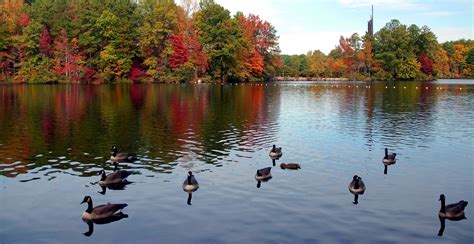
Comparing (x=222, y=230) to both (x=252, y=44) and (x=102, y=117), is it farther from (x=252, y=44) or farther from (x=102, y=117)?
(x=252, y=44)

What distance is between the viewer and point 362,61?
446 ft

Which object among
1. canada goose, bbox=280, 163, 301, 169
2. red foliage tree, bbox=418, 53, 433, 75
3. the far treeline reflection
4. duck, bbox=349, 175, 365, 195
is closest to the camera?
duck, bbox=349, 175, 365, 195

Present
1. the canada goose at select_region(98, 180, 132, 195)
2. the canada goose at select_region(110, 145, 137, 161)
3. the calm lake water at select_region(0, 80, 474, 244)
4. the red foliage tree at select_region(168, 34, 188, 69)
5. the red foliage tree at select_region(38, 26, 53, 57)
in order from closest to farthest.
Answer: the calm lake water at select_region(0, 80, 474, 244) → the canada goose at select_region(98, 180, 132, 195) → the canada goose at select_region(110, 145, 137, 161) → the red foliage tree at select_region(38, 26, 53, 57) → the red foliage tree at select_region(168, 34, 188, 69)

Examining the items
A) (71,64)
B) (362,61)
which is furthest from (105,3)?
(362,61)

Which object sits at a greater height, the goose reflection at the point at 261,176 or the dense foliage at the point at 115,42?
the dense foliage at the point at 115,42

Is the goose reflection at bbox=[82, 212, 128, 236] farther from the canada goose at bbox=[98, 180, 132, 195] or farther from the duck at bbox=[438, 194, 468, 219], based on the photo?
the duck at bbox=[438, 194, 468, 219]

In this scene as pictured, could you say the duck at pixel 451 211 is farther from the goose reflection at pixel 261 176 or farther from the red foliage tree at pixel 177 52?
the red foliage tree at pixel 177 52

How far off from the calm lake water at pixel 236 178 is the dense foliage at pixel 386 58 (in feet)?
316

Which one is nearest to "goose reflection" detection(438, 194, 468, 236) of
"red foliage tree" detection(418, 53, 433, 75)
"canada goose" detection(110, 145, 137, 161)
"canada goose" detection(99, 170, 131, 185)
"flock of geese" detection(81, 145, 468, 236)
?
"flock of geese" detection(81, 145, 468, 236)

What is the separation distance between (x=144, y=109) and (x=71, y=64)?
5851 cm

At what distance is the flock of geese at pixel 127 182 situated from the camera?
14320 millimetres

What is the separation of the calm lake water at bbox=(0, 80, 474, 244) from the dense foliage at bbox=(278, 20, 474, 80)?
9640 cm

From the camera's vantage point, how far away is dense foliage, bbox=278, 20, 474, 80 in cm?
12850

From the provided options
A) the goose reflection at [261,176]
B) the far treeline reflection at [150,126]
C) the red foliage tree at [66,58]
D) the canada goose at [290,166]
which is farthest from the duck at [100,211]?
the red foliage tree at [66,58]
